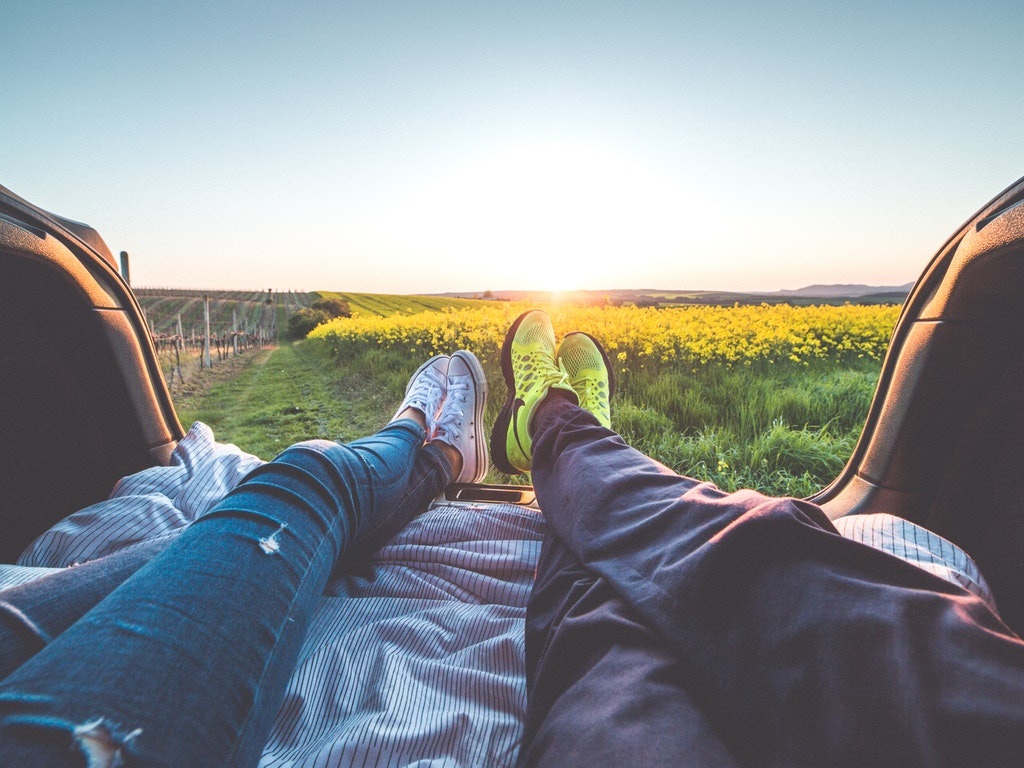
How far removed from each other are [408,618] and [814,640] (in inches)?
23.4

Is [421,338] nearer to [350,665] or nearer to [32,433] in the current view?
[32,433]

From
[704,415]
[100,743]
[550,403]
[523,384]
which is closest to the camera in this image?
[100,743]

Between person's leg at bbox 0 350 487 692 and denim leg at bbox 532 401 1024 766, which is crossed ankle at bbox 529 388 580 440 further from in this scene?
denim leg at bbox 532 401 1024 766

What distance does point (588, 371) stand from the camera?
6.27 feet

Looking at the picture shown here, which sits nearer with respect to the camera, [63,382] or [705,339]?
[63,382]

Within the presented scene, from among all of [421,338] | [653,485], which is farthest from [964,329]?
[421,338]

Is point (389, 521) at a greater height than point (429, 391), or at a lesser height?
lesser

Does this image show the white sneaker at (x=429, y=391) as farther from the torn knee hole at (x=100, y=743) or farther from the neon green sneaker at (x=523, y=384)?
the torn knee hole at (x=100, y=743)

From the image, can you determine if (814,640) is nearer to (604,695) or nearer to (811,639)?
(811,639)

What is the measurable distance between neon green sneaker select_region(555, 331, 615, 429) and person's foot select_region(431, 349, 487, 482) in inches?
15.3

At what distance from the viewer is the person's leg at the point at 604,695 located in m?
0.36

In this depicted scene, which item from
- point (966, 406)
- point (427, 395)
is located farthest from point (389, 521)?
point (966, 406)

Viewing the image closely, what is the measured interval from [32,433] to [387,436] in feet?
2.31

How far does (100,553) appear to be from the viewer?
2.56ft
